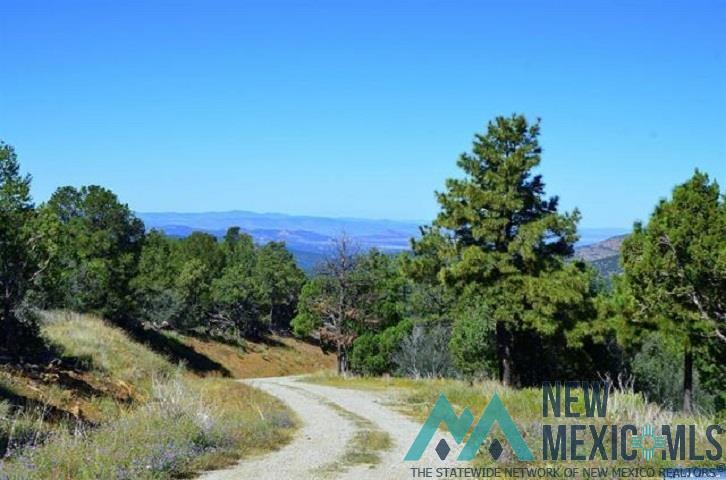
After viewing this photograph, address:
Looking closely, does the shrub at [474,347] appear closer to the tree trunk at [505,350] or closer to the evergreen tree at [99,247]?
the tree trunk at [505,350]

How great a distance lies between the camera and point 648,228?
833 inches

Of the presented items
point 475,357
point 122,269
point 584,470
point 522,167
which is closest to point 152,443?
point 584,470

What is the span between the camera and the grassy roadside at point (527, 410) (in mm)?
10279

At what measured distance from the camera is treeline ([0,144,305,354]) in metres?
19.0

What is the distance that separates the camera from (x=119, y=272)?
138 ft

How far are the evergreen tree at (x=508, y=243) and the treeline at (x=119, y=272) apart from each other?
12.9 m

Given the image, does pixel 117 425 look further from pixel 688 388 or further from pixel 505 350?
pixel 688 388

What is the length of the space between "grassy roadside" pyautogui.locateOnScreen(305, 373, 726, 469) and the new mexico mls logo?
159 mm

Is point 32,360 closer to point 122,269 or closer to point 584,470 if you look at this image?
point 584,470

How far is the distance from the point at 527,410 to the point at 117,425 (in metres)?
9.13

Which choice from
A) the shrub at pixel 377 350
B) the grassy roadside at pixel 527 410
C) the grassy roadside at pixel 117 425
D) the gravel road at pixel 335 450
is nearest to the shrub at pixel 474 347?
the grassy roadside at pixel 527 410

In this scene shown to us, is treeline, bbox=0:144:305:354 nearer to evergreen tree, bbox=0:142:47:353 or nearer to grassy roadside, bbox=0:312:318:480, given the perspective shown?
evergreen tree, bbox=0:142:47:353

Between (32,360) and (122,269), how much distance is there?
2441cm
